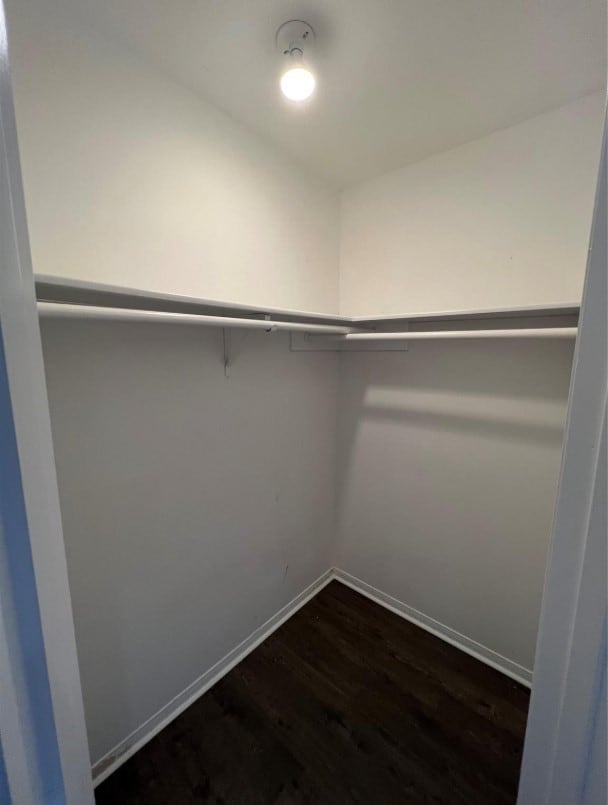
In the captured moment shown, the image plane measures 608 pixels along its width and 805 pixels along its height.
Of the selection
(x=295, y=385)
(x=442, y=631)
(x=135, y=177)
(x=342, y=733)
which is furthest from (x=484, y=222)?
(x=342, y=733)

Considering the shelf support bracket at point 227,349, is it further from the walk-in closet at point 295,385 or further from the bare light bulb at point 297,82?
the bare light bulb at point 297,82

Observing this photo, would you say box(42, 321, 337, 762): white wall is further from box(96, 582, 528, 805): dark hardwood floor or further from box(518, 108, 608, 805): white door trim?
box(518, 108, 608, 805): white door trim

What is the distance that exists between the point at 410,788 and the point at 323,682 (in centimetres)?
50

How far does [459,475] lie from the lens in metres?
1.72

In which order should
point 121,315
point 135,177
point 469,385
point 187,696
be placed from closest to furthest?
point 121,315 < point 135,177 < point 187,696 < point 469,385

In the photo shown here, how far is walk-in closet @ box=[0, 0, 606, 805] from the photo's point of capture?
86 cm

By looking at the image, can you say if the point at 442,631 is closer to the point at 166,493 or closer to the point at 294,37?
the point at 166,493

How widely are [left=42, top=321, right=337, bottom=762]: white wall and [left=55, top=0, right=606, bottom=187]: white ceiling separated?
0.95 m

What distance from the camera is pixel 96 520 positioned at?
1169 millimetres

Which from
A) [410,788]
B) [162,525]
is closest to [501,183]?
[162,525]

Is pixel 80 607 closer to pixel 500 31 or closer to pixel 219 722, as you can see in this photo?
pixel 219 722

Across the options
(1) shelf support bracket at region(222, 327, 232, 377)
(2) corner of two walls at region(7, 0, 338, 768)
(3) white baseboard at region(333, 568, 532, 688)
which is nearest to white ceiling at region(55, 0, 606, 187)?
(2) corner of two walls at region(7, 0, 338, 768)

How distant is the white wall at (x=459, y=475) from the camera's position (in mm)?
1503

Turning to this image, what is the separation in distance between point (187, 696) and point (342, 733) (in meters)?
0.73
